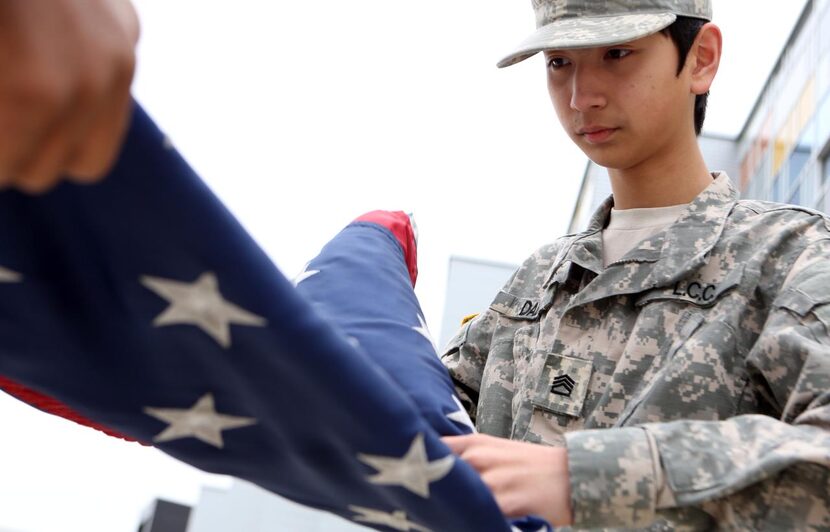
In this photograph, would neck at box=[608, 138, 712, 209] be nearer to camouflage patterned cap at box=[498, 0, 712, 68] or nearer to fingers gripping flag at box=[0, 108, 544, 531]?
camouflage patterned cap at box=[498, 0, 712, 68]

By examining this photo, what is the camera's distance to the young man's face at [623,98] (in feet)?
5.82

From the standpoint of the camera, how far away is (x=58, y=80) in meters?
0.63

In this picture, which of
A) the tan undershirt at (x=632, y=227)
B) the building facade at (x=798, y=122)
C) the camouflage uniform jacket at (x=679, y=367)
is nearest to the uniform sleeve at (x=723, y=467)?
the camouflage uniform jacket at (x=679, y=367)

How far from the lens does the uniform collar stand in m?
1.75

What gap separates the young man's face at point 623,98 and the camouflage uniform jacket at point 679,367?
156 millimetres

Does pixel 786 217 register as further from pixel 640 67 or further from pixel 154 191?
pixel 154 191

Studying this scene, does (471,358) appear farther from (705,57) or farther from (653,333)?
(705,57)

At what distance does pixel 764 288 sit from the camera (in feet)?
5.38

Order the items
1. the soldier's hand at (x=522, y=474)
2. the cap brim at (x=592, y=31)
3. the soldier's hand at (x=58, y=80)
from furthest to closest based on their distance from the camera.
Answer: the cap brim at (x=592, y=31) → the soldier's hand at (x=522, y=474) → the soldier's hand at (x=58, y=80)

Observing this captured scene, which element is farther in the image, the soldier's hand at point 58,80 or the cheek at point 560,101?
the cheek at point 560,101

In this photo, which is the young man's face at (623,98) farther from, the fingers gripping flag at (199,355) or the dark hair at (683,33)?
the fingers gripping flag at (199,355)

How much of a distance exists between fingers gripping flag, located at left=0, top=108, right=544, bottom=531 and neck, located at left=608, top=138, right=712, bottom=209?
2.40ft

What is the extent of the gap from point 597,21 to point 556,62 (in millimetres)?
102

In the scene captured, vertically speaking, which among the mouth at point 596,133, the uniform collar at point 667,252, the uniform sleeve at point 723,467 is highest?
the mouth at point 596,133
